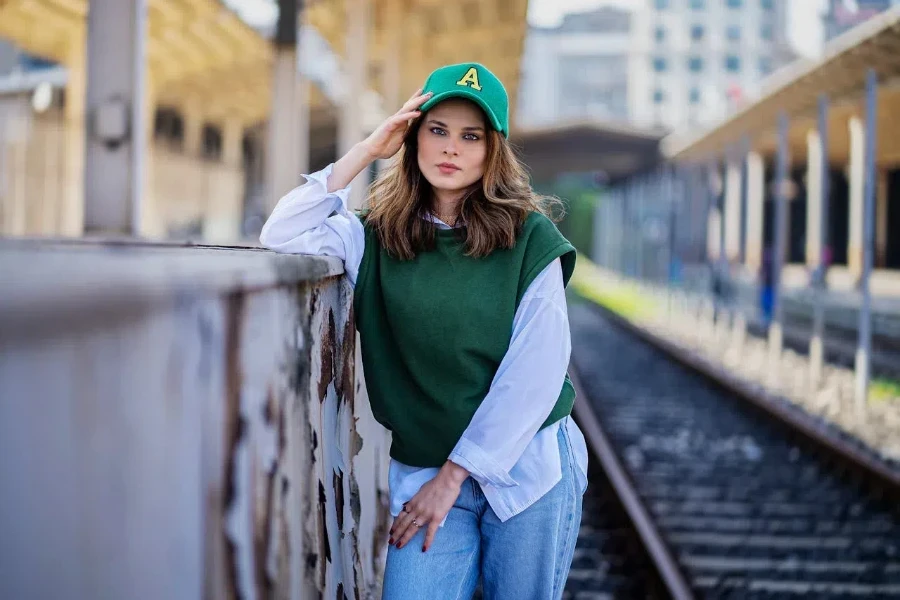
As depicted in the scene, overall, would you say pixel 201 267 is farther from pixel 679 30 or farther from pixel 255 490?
pixel 679 30

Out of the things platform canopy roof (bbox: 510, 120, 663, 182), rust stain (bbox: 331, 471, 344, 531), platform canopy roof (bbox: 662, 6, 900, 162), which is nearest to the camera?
rust stain (bbox: 331, 471, 344, 531)

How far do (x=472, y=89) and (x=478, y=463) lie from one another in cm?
87

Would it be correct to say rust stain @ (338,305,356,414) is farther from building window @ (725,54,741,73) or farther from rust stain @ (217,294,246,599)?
building window @ (725,54,741,73)

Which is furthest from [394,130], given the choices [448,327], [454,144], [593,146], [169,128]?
[593,146]

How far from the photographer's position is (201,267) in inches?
47.3

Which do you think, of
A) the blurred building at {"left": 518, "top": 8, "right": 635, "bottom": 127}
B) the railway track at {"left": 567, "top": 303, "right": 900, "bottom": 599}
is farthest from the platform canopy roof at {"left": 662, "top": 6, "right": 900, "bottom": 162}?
the blurred building at {"left": 518, "top": 8, "right": 635, "bottom": 127}

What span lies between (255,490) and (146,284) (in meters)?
0.66

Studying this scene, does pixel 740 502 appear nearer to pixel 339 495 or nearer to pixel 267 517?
pixel 339 495

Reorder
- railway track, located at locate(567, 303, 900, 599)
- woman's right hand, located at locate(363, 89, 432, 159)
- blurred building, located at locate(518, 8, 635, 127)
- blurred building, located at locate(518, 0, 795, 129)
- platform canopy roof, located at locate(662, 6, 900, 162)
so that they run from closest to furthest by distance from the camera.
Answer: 1. woman's right hand, located at locate(363, 89, 432, 159)
2. railway track, located at locate(567, 303, 900, 599)
3. platform canopy roof, located at locate(662, 6, 900, 162)
4. blurred building, located at locate(518, 0, 795, 129)
5. blurred building, located at locate(518, 8, 635, 127)

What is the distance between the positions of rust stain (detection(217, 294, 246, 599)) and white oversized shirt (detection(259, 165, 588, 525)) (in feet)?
2.47

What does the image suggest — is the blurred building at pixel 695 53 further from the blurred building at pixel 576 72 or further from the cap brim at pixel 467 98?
the cap brim at pixel 467 98

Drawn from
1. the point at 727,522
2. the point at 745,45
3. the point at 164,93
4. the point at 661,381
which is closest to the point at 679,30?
the point at 745,45

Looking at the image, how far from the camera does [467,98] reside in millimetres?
2262

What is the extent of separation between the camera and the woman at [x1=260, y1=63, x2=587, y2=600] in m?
2.14
